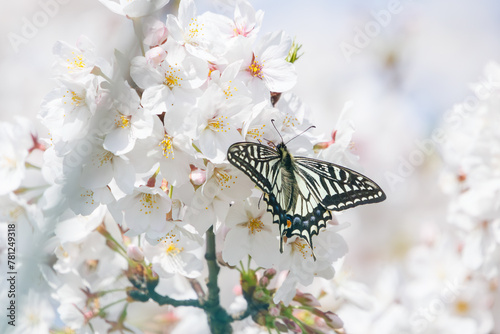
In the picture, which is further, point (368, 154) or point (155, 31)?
point (368, 154)

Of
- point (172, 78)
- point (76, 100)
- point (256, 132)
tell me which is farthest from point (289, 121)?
point (76, 100)

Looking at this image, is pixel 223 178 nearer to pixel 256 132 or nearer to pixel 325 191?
pixel 256 132

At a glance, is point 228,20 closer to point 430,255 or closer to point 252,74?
point 252,74

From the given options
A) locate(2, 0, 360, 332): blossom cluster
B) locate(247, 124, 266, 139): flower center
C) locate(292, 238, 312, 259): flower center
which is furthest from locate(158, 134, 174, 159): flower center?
locate(292, 238, 312, 259): flower center

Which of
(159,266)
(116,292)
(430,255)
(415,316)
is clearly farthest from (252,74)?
(430,255)

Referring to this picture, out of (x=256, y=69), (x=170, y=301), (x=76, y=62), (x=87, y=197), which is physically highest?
(x=256, y=69)

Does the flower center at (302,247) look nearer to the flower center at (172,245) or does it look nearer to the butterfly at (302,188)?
the butterfly at (302,188)

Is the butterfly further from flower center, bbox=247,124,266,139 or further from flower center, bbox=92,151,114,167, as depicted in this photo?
flower center, bbox=92,151,114,167
